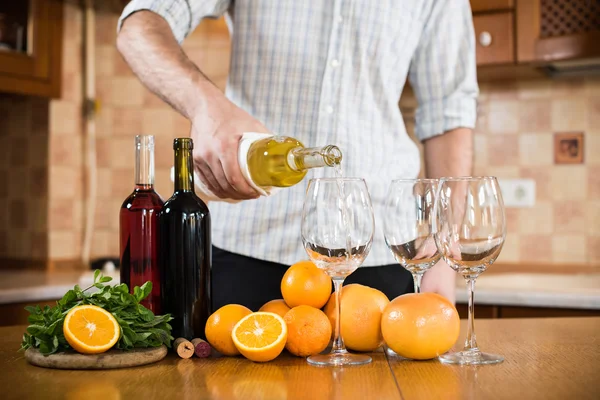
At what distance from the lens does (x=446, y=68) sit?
4.79 feet

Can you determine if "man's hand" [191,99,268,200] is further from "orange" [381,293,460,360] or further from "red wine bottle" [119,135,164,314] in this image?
"orange" [381,293,460,360]

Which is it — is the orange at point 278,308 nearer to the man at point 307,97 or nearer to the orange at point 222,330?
the orange at point 222,330

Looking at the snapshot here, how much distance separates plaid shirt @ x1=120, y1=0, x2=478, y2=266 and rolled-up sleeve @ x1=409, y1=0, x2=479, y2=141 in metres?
0.09

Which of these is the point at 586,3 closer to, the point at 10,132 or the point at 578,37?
the point at 578,37

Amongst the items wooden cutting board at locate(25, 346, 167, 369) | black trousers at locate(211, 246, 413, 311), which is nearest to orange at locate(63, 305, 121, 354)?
wooden cutting board at locate(25, 346, 167, 369)

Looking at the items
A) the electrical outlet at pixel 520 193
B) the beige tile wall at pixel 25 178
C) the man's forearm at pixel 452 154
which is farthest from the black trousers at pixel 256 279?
the beige tile wall at pixel 25 178

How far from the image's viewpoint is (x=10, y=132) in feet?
8.55

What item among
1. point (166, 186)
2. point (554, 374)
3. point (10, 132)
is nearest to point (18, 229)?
point (10, 132)

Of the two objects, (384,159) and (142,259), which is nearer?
(142,259)

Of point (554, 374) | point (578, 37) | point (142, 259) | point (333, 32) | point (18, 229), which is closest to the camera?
point (554, 374)

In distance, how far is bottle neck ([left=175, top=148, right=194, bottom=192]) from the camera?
88cm

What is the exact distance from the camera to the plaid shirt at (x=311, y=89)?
4.27 ft

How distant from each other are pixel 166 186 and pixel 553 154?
1.38m

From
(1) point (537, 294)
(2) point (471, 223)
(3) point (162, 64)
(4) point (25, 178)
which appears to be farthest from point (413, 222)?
(4) point (25, 178)
